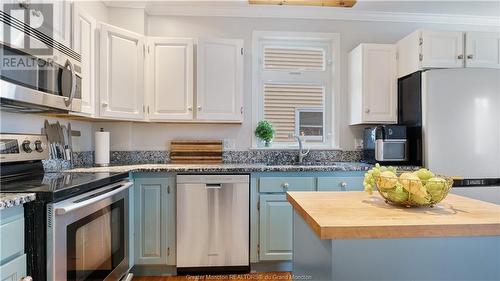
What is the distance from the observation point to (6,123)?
1.69 meters

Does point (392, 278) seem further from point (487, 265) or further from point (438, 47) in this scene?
point (438, 47)

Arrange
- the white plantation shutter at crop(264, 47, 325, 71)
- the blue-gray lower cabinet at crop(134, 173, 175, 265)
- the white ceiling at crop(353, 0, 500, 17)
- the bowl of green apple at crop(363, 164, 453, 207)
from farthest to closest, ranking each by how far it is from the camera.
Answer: the white plantation shutter at crop(264, 47, 325, 71) < the white ceiling at crop(353, 0, 500, 17) < the blue-gray lower cabinet at crop(134, 173, 175, 265) < the bowl of green apple at crop(363, 164, 453, 207)

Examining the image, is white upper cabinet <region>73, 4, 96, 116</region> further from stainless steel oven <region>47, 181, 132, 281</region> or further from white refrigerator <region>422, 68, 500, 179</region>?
white refrigerator <region>422, 68, 500, 179</region>

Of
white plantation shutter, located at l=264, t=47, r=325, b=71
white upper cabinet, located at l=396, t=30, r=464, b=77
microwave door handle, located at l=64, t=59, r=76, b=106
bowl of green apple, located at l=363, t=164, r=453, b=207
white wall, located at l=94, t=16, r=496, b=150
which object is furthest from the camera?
white plantation shutter, located at l=264, t=47, r=325, b=71

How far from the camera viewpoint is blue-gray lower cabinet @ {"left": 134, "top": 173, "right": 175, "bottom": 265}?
2.24m

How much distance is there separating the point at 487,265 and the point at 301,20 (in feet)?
8.71

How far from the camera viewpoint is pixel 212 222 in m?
2.25

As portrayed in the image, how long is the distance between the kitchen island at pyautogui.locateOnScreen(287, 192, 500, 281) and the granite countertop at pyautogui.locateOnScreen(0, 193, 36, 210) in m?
1.09

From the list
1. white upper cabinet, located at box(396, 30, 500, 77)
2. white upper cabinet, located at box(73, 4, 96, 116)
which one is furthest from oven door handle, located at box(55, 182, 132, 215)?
white upper cabinet, located at box(396, 30, 500, 77)

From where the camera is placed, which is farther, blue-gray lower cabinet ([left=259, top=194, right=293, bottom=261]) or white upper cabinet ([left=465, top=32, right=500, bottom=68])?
white upper cabinet ([left=465, top=32, right=500, bottom=68])

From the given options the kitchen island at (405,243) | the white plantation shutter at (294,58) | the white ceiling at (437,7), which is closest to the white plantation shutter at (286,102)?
the white plantation shutter at (294,58)

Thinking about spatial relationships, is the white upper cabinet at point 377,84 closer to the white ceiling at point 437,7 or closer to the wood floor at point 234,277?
the white ceiling at point 437,7

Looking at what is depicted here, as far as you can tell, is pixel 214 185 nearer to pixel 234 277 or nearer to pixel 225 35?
pixel 234 277

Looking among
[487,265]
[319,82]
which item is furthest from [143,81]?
[487,265]
